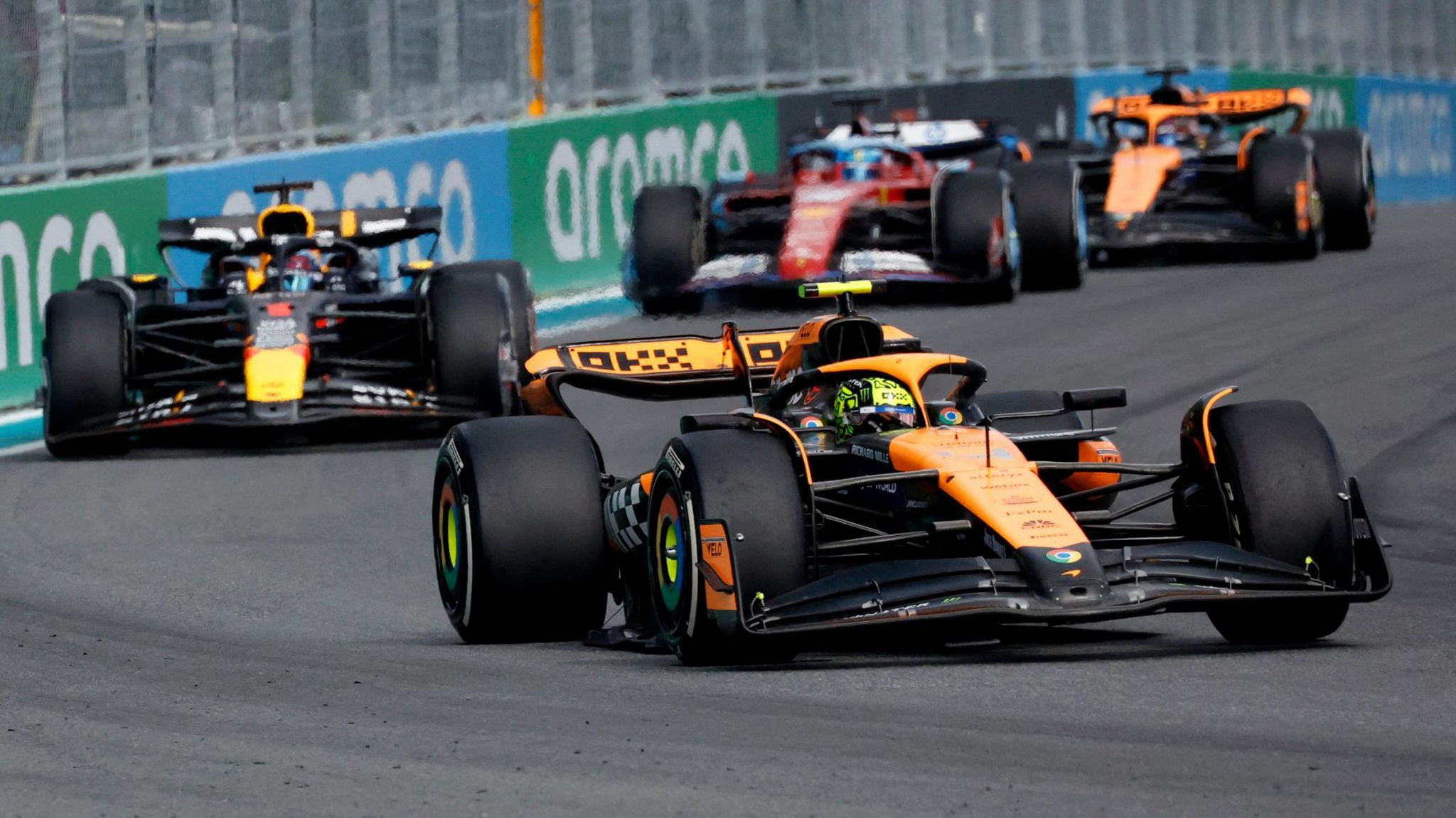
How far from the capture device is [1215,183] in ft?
74.4

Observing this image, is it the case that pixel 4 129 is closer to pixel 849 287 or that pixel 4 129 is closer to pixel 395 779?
pixel 849 287

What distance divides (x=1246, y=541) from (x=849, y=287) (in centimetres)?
202

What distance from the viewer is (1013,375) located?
16.9 metres

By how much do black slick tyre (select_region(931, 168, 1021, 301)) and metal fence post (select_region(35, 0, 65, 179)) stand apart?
6.67 metres

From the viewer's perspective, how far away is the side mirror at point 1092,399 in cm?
920

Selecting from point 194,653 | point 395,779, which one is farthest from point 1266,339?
point 395,779

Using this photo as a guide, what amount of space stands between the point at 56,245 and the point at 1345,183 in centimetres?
1180

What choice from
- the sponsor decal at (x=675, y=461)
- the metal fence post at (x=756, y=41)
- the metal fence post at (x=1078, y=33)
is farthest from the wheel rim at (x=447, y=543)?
the metal fence post at (x=1078, y=33)

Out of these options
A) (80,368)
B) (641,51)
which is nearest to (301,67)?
(641,51)

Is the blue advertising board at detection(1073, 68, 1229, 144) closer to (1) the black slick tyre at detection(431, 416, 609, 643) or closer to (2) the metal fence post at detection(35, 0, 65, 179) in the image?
(2) the metal fence post at detection(35, 0, 65, 179)

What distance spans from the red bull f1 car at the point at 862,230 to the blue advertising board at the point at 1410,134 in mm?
15393

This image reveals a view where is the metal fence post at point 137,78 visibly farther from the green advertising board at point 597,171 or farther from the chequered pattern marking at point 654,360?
the chequered pattern marking at point 654,360

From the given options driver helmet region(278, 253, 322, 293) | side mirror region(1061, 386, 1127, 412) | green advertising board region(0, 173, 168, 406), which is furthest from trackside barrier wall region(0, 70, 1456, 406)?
side mirror region(1061, 386, 1127, 412)

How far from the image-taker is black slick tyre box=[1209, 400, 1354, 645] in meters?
8.18
